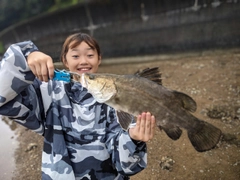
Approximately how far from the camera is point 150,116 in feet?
5.39

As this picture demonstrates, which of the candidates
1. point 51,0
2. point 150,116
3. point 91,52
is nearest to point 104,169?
point 150,116

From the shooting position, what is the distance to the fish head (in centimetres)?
174

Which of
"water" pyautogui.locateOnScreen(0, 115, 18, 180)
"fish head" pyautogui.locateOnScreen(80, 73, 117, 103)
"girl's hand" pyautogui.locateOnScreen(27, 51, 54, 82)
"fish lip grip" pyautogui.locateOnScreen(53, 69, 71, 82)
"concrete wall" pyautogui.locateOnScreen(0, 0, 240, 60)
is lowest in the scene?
"water" pyautogui.locateOnScreen(0, 115, 18, 180)

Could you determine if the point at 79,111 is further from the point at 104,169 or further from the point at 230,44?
the point at 230,44

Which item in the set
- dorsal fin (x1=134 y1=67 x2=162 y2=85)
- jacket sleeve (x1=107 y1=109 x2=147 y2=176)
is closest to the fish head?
dorsal fin (x1=134 y1=67 x2=162 y2=85)

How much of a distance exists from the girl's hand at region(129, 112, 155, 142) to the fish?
8 centimetres

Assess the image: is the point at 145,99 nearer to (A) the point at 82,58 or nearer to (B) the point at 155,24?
(A) the point at 82,58

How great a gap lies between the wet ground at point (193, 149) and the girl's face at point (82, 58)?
6.68ft

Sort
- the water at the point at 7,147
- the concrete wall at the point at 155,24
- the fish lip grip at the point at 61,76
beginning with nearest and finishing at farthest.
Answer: the fish lip grip at the point at 61,76, the water at the point at 7,147, the concrete wall at the point at 155,24

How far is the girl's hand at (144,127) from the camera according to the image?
1621 millimetres

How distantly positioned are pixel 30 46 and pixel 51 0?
17.6 m

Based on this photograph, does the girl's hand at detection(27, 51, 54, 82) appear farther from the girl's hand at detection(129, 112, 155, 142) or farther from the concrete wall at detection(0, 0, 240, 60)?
the concrete wall at detection(0, 0, 240, 60)

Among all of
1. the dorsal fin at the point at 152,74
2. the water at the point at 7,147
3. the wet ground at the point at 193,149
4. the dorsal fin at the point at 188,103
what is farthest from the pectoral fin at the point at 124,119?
the water at the point at 7,147

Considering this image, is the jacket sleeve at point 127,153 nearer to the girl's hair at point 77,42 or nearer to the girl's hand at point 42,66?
the girl's hand at point 42,66
